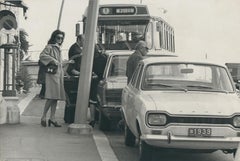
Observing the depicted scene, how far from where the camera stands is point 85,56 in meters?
12.5

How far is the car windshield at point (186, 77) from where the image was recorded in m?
9.89

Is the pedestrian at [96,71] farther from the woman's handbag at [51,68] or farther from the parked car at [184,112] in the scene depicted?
the parked car at [184,112]

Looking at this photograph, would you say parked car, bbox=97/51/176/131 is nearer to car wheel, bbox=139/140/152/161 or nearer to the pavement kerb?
the pavement kerb

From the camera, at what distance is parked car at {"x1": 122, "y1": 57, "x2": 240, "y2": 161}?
341 inches

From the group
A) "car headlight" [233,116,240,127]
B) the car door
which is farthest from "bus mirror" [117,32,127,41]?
"car headlight" [233,116,240,127]

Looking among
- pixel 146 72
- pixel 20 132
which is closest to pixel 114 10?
pixel 20 132

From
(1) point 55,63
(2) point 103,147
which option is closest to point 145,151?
(2) point 103,147

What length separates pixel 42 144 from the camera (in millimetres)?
10609

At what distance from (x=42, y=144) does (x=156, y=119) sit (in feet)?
8.64

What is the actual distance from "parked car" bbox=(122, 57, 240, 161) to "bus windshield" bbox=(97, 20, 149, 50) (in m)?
10.4

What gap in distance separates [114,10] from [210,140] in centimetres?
1255

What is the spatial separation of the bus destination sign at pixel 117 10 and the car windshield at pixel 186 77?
34.4 feet

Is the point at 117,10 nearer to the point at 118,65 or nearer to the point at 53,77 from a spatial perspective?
the point at 118,65

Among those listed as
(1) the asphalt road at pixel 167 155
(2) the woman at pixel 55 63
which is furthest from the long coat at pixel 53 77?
(1) the asphalt road at pixel 167 155
